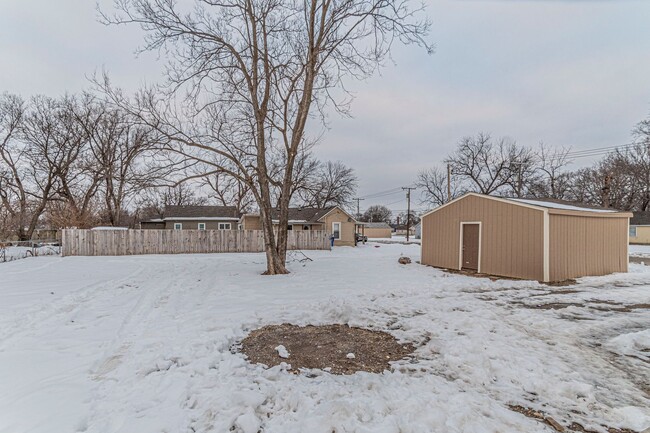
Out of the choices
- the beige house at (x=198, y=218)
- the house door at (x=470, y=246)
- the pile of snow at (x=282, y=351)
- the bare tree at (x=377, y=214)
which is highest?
the bare tree at (x=377, y=214)

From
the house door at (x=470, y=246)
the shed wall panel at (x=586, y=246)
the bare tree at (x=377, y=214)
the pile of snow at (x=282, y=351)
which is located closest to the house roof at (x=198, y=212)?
the house door at (x=470, y=246)

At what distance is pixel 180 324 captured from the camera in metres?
4.81

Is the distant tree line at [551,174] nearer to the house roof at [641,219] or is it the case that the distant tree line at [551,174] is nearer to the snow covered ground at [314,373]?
the house roof at [641,219]

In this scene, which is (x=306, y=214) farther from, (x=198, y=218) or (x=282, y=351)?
(x=282, y=351)

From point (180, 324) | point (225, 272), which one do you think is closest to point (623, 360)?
point (180, 324)

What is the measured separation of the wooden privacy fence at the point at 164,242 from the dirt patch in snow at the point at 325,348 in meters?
15.3

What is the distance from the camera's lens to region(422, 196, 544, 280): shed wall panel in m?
9.39

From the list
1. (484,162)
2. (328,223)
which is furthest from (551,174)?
(328,223)

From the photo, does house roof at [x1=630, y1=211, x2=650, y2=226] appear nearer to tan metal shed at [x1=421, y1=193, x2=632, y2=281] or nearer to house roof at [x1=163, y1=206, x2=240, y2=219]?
tan metal shed at [x1=421, y1=193, x2=632, y2=281]

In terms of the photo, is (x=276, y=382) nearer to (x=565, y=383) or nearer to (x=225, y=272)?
(x=565, y=383)

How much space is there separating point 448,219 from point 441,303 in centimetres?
671

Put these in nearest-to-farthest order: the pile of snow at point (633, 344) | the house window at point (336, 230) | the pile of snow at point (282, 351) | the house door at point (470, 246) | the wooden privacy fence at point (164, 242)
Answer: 1. the pile of snow at point (282, 351)
2. the pile of snow at point (633, 344)
3. the house door at point (470, 246)
4. the wooden privacy fence at point (164, 242)
5. the house window at point (336, 230)

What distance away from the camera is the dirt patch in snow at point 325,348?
3.44 meters

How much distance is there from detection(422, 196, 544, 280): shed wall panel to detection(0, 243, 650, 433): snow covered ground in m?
2.53
